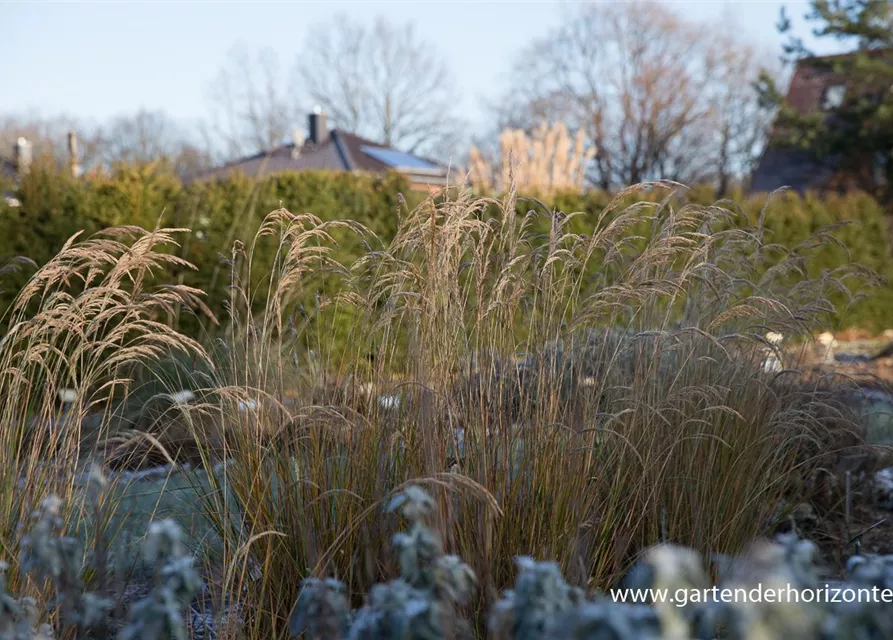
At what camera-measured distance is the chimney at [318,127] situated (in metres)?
27.9

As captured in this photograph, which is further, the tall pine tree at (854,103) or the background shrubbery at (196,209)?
the tall pine tree at (854,103)

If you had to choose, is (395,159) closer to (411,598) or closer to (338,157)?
(338,157)

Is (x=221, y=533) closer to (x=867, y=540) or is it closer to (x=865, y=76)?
(x=867, y=540)

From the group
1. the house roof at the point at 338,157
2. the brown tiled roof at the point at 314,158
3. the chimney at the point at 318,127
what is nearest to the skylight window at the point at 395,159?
the house roof at the point at 338,157

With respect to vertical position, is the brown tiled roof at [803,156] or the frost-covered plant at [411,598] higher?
the brown tiled roof at [803,156]

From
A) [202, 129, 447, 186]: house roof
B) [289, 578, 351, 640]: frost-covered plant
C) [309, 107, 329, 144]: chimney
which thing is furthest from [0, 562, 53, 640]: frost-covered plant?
[309, 107, 329, 144]: chimney

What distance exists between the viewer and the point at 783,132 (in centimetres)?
2158

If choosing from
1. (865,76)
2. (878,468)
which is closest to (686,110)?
(865,76)

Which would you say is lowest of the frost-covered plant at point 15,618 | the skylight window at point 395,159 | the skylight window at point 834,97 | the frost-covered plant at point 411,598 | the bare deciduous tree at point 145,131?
the frost-covered plant at point 15,618

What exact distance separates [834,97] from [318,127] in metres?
16.2

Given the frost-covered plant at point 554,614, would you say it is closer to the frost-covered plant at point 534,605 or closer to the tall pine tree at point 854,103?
the frost-covered plant at point 534,605

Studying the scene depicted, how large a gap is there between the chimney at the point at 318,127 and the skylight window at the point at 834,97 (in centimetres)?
1556

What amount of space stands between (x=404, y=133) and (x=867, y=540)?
1285 inches

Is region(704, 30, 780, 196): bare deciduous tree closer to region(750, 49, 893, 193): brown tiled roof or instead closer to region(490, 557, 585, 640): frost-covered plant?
region(750, 49, 893, 193): brown tiled roof
